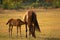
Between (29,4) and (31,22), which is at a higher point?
(31,22)

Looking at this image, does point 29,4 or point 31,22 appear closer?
point 31,22

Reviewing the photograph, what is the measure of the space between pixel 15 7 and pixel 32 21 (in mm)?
11510

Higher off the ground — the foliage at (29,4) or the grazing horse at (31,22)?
the grazing horse at (31,22)

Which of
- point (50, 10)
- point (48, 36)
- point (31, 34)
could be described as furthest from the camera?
point (50, 10)

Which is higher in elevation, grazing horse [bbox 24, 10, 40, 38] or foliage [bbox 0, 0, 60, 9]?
grazing horse [bbox 24, 10, 40, 38]

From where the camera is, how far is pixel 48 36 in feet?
22.3

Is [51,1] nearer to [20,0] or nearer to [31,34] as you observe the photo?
[20,0]

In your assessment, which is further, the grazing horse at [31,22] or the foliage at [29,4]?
the foliage at [29,4]

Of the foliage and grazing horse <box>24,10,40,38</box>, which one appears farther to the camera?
the foliage

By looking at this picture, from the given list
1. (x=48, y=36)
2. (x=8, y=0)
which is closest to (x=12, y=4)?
(x=8, y=0)

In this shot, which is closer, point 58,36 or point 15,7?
point 58,36

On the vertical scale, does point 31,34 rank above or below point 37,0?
above

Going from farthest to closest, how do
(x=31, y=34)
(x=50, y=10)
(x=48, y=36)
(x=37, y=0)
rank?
1. (x=37, y=0)
2. (x=50, y=10)
3. (x=48, y=36)
4. (x=31, y=34)

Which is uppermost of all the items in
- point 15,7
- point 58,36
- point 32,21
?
point 32,21
